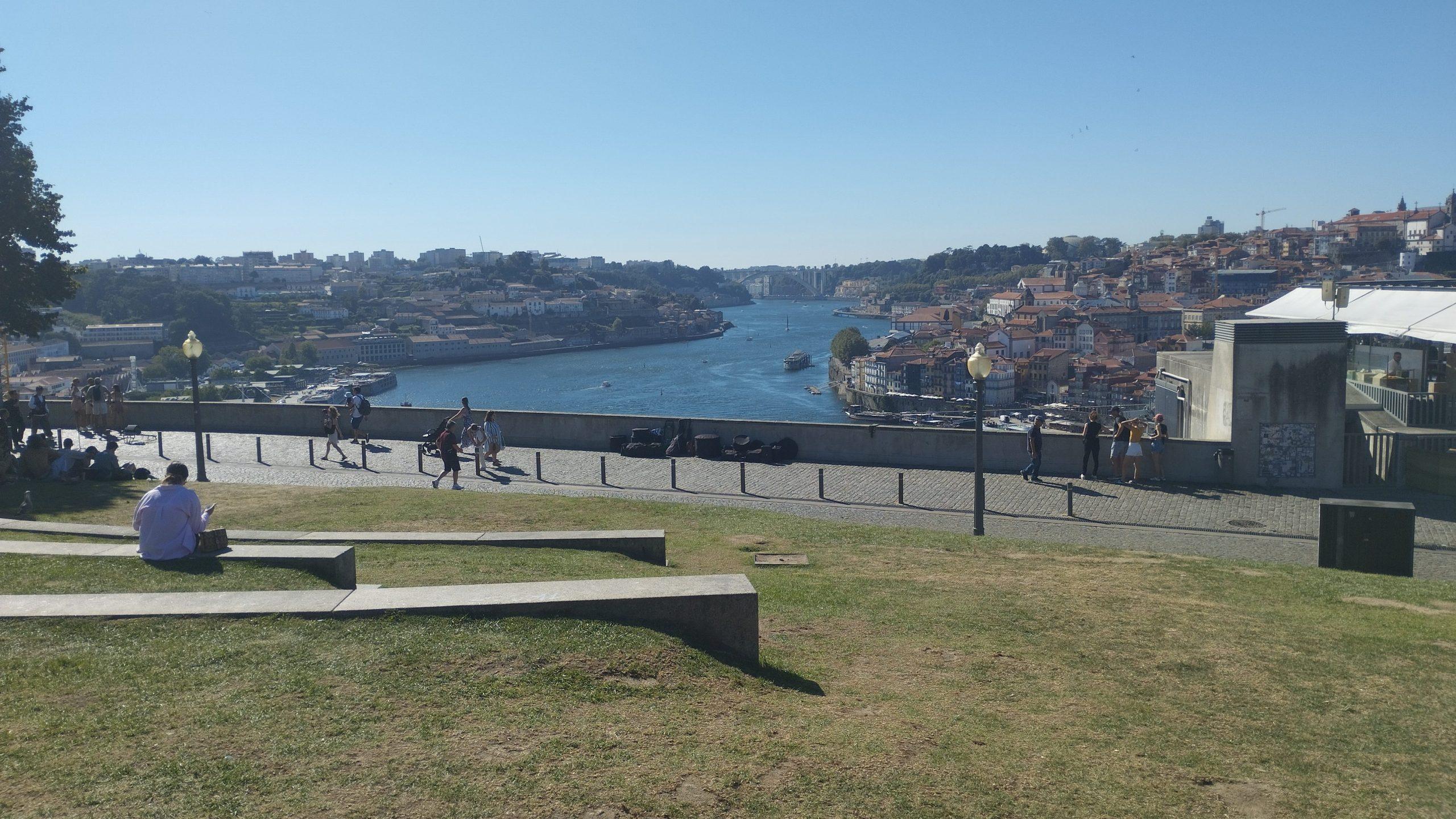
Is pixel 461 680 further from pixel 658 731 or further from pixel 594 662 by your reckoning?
pixel 658 731

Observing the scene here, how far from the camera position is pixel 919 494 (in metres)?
12.9

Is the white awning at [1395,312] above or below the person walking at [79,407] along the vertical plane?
above

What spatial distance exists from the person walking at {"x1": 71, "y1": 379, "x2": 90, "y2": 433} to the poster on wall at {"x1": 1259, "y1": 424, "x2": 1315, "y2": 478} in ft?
59.2

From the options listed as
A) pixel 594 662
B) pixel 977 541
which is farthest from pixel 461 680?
pixel 977 541

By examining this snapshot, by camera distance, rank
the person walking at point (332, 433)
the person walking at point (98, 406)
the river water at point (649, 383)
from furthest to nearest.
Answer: the river water at point (649, 383) < the person walking at point (98, 406) < the person walking at point (332, 433)

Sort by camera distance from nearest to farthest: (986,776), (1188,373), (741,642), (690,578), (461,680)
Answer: (986,776) < (461,680) < (741,642) < (690,578) < (1188,373)

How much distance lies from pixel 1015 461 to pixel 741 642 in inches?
395

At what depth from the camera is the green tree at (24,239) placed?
16516 millimetres

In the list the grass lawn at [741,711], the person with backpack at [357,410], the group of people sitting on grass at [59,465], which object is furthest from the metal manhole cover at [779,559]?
the person with backpack at [357,410]

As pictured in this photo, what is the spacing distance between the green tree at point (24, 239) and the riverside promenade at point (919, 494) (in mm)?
2972

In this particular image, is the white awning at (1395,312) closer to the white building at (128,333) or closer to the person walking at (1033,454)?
the person walking at (1033,454)

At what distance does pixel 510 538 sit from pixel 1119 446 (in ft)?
28.0

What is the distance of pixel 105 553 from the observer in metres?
6.46

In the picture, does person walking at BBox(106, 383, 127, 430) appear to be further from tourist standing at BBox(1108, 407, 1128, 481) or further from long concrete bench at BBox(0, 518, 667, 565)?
tourist standing at BBox(1108, 407, 1128, 481)
